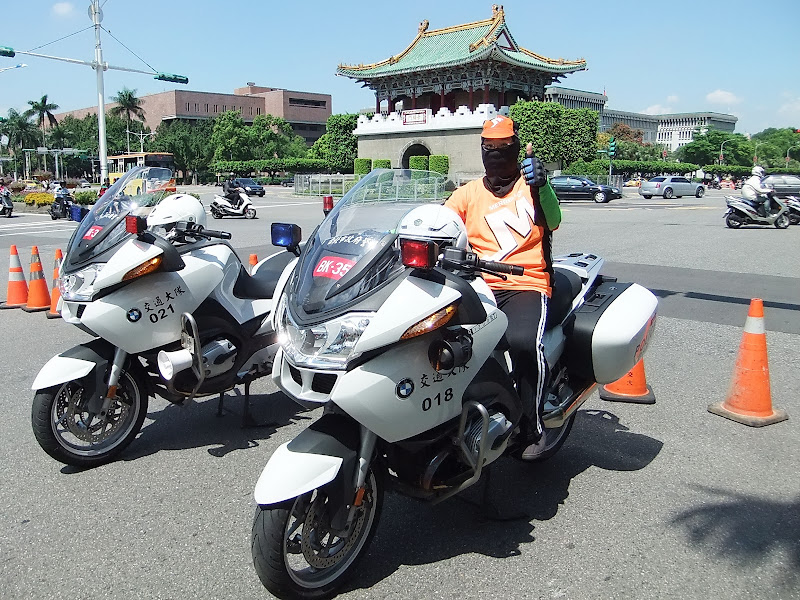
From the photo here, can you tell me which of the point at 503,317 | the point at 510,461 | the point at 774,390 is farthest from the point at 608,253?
the point at 503,317

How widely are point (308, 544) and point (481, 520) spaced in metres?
0.99

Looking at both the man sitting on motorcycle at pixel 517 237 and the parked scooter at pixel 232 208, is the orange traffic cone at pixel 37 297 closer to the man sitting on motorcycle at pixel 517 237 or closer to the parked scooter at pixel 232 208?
the man sitting on motorcycle at pixel 517 237

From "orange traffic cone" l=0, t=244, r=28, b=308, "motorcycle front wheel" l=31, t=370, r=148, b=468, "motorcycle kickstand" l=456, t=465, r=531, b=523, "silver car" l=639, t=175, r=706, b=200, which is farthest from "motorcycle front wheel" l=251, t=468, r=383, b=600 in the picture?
"silver car" l=639, t=175, r=706, b=200

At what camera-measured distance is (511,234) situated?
349cm

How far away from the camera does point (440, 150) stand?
5453 centimetres

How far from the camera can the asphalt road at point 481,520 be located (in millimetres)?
2857

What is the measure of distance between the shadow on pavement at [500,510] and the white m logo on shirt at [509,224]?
4.20ft

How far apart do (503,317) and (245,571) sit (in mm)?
1556

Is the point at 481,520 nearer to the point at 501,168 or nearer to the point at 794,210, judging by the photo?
the point at 501,168

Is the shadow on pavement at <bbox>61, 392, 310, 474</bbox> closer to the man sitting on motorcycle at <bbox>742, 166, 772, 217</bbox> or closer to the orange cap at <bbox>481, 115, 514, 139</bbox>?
the orange cap at <bbox>481, 115, 514, 139</bbox>

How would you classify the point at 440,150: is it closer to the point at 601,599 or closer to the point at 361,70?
the point at 361,70

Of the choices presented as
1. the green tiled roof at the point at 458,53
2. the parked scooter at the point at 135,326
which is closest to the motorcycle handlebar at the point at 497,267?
the parked scooter at the point at 135,326

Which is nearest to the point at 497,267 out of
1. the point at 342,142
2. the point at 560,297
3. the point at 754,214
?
the point at 560,297

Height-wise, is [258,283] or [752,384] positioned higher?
[258,283]
